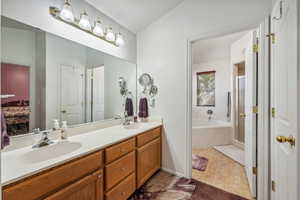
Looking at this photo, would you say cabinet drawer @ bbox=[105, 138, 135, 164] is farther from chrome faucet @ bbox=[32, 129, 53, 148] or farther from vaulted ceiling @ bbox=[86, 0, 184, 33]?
vaulted ceiling @ bbox=[86, 0, 184, 33]

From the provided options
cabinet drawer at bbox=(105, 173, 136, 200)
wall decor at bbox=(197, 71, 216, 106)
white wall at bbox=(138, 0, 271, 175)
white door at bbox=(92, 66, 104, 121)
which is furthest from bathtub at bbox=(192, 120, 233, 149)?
white door at bbox=(92, 66, 104, 121)

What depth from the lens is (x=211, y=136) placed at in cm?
365

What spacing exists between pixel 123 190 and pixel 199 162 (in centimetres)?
166

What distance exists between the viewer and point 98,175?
1344 millimetres

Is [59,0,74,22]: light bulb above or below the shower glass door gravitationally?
above

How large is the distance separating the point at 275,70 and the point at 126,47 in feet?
6.54

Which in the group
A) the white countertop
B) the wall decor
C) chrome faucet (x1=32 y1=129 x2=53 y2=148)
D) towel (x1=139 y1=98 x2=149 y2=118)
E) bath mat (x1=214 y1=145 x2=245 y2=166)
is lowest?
bath mat (x1=214 y1=145 x2=245 y2=166)

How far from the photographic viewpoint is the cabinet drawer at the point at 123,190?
1.49 metres

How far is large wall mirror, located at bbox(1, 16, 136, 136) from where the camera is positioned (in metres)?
1.30

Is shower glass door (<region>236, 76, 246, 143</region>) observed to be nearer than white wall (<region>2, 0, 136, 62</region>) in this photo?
No

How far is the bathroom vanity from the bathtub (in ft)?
5.82

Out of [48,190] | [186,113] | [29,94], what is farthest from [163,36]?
[48,190]

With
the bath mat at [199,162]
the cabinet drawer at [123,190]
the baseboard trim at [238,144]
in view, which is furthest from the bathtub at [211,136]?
the cabinet drawer at [123,190]

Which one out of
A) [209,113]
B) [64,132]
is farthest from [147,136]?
[209,113]
